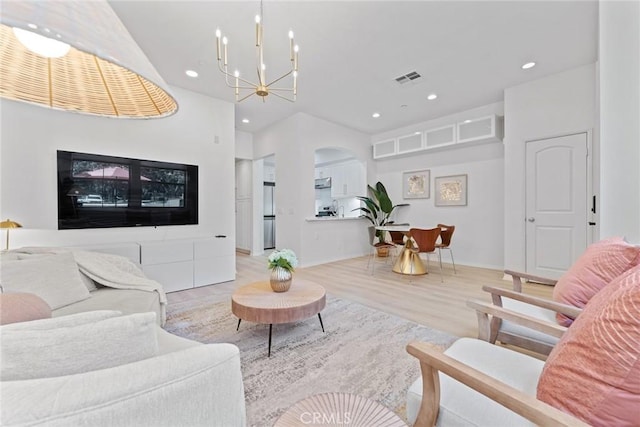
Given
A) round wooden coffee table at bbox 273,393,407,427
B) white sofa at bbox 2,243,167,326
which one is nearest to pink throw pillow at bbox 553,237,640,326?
round wooden coffee table at bbox 273,393,407,427

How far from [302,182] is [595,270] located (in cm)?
400

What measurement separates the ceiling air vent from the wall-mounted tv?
10.9 feet

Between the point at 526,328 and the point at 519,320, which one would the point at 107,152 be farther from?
the point at 526,328

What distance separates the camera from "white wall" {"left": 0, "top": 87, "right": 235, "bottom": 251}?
273 cm

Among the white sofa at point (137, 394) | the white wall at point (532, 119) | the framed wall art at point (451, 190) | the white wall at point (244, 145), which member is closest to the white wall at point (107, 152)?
the white wall at point (244, 145)

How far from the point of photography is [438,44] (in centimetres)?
288

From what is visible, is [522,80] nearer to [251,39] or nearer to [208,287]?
[251,39]

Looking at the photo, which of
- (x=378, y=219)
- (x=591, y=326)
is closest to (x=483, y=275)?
(x=378, y=219)

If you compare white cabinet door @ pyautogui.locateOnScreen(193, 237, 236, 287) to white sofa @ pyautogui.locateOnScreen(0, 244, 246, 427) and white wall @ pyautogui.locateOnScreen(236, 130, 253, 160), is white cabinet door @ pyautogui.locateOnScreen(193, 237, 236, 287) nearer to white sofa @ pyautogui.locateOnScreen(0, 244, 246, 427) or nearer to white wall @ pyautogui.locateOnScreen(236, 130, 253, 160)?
white wall @ pyautogui.locateOnScreen(236, 130, 253, 160)

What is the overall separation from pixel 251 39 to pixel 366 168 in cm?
394

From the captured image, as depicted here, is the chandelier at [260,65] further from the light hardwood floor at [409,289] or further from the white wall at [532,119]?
the white wall at [532,119]

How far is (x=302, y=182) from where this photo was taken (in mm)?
4840

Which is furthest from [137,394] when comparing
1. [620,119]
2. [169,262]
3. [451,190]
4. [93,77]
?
[451,190]

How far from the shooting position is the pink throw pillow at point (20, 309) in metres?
0.82
